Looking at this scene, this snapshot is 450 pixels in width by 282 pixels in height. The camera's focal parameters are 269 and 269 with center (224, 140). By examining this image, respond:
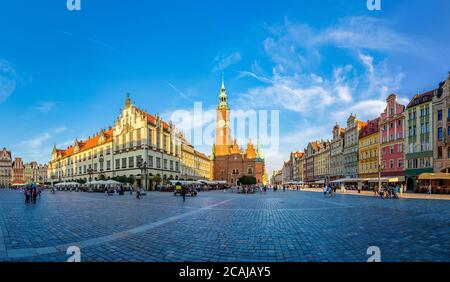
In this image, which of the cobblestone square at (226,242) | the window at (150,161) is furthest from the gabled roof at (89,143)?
the cobblestone square at (226,242)

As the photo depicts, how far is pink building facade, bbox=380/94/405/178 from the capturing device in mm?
49625

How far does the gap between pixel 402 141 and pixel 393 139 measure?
241 cm

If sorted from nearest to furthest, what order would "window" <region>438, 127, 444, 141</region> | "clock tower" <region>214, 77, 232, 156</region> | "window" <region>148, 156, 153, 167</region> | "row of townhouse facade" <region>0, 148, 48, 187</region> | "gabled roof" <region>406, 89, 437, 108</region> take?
1. "window" <region>438, 127, 444, 141</region>
2. "gabled roof" <region>406, 89, 437, 108</region>
3. "window" <region>148, 156, 153, 167</region>
4. "clock tower" <region>214, 77, 232, 156</region>
5. "row of townhouse facade" <region>0, 148, 48, 187</region>

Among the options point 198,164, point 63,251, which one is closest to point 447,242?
point 63,251

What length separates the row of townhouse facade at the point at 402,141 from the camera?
4227 cm

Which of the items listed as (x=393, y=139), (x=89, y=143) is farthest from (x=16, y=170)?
(x=393, y=139)

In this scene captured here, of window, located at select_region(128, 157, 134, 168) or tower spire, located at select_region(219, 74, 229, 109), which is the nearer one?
window, located at select_region(128, 157, 134, 168)

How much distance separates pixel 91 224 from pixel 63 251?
457 centimetres

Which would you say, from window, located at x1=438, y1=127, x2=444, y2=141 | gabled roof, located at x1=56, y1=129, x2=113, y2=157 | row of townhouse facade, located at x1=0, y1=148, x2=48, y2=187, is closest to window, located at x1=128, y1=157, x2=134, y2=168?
gabled roof, located at x1=56, y1=129, x2=113, y2=157

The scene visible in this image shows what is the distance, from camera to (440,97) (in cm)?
4244

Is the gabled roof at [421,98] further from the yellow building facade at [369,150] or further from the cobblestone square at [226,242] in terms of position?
the cobblestone square at [226,242]

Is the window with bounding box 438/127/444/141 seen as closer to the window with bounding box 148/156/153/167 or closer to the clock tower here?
the window with bounding box 148/156/153/167

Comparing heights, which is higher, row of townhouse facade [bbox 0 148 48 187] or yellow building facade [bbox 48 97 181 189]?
yellow building facade [bbox 48 97 181 189]
